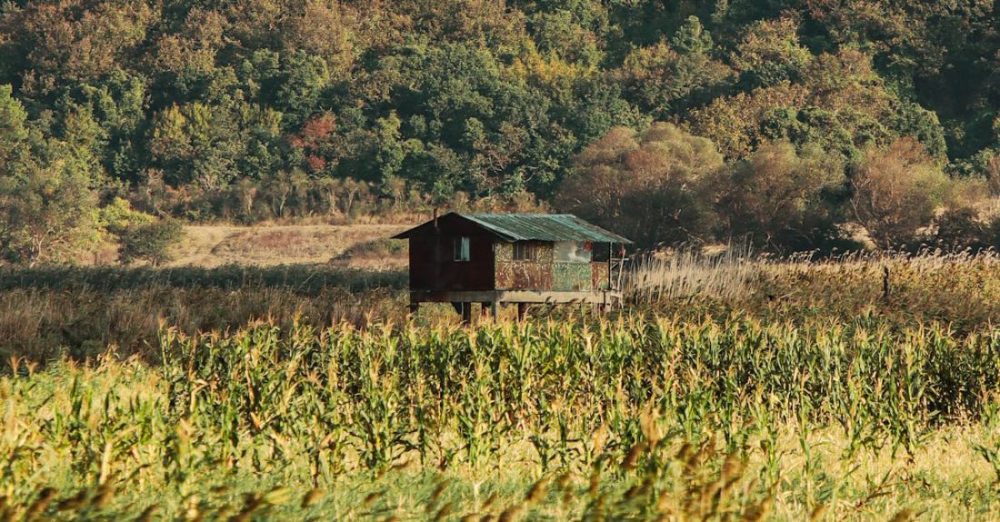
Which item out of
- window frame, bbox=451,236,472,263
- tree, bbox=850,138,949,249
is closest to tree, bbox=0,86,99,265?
tree, bbox=850,138,949,249

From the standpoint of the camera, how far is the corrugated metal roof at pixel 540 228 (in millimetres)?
37094

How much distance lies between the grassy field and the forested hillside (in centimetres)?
4607

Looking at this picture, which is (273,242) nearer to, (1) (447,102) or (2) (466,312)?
(1) (447,102)

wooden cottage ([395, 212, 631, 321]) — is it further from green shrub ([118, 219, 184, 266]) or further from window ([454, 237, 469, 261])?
green shrub ([118, 219, 184, 266])

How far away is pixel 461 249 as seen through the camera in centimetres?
3762

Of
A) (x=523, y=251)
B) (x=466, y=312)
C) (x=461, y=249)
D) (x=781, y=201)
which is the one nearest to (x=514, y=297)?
(x=523, y=251)

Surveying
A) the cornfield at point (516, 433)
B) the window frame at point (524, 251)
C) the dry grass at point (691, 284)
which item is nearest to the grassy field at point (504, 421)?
the cornfield at point (516, 433)

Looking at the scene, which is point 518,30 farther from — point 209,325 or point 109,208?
point 209,325

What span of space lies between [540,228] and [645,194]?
93.1ft

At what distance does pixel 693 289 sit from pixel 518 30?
7176cm

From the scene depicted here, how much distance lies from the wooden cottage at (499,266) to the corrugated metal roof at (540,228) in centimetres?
2

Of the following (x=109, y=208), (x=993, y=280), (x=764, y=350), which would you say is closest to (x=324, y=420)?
(x=764, y=350)

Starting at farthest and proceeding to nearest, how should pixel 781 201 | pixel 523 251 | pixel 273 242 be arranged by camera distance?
1. pixel 273 242
2. pixel 781 201
3. pixel 523 251

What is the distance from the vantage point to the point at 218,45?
329 ft
